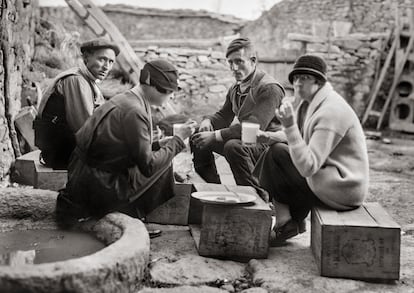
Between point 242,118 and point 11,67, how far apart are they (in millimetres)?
3010

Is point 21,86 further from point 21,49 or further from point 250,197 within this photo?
point 250,197

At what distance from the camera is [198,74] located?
439 inches

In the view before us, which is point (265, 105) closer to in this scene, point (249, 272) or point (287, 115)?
point (287, 115)

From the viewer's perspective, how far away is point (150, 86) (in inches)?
151

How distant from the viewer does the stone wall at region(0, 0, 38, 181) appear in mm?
6043

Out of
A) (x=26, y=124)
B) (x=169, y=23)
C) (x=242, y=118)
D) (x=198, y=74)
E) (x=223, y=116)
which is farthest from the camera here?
(x=169, y=23)

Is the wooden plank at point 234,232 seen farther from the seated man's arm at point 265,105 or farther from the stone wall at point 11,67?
the stone wall at point 11,67

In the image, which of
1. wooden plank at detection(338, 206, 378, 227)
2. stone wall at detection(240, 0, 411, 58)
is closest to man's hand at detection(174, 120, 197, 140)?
wooden plank at detection(338, 206, 378, 227)

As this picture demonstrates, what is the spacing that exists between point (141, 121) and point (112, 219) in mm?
651

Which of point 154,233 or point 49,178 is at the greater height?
point 49,178

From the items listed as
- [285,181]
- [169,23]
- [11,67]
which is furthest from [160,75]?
[169,23]

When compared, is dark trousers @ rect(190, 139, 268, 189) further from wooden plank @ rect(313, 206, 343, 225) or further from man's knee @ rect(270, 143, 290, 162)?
wooden plank @ rect(313, 206, 343, 225)

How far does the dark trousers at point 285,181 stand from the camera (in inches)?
153

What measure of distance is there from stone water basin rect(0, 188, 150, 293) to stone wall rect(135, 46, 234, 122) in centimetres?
717
